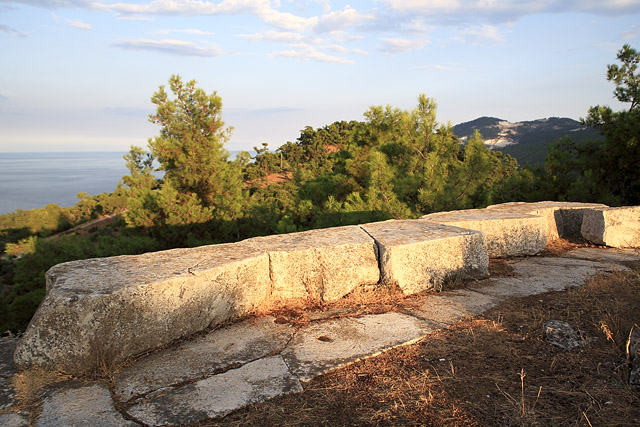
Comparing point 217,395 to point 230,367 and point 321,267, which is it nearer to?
point 230,367

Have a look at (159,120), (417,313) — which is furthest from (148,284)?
(159,120)

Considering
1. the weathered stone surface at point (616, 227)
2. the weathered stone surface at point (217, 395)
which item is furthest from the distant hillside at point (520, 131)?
the weathered stone surface at point (217, 395)

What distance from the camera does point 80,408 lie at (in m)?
1.96

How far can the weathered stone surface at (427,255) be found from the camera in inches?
137

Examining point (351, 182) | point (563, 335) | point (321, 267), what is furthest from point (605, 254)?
point (351, 182)

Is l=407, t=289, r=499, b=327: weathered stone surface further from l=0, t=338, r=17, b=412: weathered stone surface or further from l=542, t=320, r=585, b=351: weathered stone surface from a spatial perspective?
l=0, t=338, r=17, b=412: weathered stone surface

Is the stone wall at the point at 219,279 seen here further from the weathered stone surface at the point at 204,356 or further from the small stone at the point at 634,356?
the small stone at the point at 634,356

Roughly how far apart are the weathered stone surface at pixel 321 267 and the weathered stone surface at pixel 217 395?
1.02 m

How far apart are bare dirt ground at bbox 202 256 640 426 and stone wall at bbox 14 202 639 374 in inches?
36.6

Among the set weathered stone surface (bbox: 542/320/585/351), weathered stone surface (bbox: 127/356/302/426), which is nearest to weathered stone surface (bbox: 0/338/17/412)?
weathered stone surface (bbox: 127/356/302/426)

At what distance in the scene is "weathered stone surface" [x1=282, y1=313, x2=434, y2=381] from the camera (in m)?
2.35

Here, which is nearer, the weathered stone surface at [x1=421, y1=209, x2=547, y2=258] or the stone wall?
the stone wall

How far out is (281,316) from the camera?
10.1 feet

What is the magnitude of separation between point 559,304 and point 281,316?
2206 millimetres
